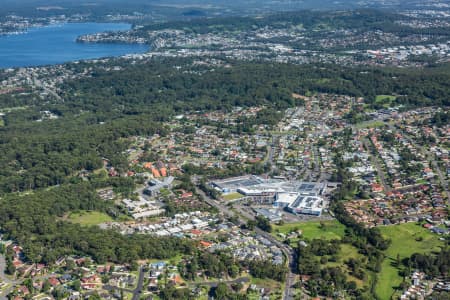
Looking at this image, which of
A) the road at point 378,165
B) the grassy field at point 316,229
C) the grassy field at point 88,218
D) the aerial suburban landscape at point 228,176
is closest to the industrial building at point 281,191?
the aerial suburban landscape at point 228,176

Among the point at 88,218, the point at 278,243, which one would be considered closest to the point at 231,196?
the point at 278,243

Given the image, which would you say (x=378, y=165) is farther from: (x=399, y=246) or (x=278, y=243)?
(x=278, y=243)

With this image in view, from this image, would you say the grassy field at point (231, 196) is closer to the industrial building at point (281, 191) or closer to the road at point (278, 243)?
the industrial building at point (281, 191)

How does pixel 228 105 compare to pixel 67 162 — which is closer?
pixel 67 162

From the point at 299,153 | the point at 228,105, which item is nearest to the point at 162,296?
the point at 299,153

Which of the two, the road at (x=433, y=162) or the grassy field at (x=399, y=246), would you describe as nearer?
the grassy field at (x=399, y=246)

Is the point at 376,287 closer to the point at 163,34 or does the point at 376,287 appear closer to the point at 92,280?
the point at 92,280
